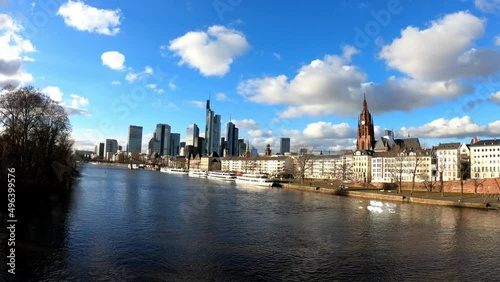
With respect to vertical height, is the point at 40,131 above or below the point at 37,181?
above

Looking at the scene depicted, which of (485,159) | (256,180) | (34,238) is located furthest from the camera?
(256,180)

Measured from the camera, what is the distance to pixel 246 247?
30.7m

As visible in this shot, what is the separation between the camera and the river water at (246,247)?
941 inches

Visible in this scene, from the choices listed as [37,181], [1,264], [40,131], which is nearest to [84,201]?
[37,181]

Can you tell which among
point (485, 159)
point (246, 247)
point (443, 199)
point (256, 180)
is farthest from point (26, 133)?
point (485, 159)

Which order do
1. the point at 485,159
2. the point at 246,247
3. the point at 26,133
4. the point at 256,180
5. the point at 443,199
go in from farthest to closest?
the point at 256,180
the point at 485,159
the point at 443,199
the point at 26,133
the point at 246,247

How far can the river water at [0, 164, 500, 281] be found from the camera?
23.9 m

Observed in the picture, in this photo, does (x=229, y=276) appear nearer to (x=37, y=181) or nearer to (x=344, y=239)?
(x=344, y=239)

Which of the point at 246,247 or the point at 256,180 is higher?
the point at 246,247

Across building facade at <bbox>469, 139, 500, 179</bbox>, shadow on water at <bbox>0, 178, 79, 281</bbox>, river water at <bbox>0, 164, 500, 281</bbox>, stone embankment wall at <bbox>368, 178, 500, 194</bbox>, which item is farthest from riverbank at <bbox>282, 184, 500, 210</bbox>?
shadow on water at <bbox>0, 178, 79, 281</bbox>

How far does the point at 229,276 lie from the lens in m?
23.2

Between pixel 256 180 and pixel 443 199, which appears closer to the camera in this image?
pixel 443 199

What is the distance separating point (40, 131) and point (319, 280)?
52795mm

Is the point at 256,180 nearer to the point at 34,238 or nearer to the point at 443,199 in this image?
the point at 443,199
